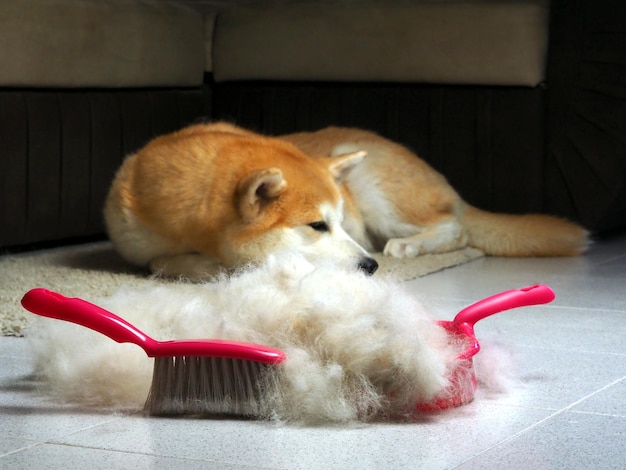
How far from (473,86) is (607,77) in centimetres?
39

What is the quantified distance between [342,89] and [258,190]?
3.62 ft

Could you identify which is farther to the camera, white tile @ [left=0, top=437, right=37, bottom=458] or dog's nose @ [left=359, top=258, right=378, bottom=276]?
dog's nose @ [left=359, top=258, right=378, bottom=276]

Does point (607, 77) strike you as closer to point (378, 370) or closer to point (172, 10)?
point (172, 10)

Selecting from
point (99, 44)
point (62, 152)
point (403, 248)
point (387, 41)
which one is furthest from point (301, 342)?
point (387, 41)

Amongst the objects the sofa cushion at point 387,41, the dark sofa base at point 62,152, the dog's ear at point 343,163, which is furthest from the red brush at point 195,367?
the sofa cushion at point 387,41

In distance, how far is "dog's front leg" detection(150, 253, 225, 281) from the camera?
2.09 meters

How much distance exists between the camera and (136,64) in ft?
9.34

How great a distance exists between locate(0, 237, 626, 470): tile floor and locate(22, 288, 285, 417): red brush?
0.08 feet

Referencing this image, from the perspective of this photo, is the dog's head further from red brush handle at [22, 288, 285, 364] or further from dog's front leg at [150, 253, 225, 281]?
red brush handle at [22, 288, 285, 364]

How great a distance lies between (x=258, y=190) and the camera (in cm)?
206

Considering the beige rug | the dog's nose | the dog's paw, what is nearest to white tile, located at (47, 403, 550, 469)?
the beige rug

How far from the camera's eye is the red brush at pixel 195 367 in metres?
1.08

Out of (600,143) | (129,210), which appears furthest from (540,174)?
(129,210)

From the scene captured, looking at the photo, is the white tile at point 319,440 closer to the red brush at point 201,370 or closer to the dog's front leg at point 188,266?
the red brush at point 201,370
